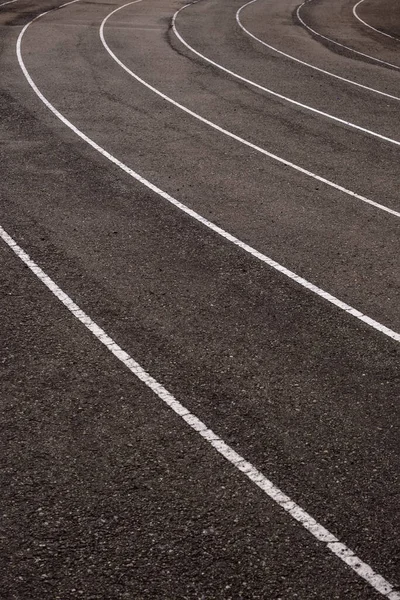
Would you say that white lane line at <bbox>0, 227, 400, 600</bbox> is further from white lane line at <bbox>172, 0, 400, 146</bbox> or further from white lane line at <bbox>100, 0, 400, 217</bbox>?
white lane line at <bbox>172, 0, 400, 146</bbox>

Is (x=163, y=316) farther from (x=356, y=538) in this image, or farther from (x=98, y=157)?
(x=98, y=157)

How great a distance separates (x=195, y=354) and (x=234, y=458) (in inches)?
60.7

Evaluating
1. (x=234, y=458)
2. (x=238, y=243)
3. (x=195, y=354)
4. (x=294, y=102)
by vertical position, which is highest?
(x=234, y=458)

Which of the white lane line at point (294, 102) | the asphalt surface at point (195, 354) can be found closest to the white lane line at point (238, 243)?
the asphalt surface at point (195, 354)

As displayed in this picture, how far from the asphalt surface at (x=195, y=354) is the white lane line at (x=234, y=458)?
6cm

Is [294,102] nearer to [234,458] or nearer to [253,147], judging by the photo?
[253,147]

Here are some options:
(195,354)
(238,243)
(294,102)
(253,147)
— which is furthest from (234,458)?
(294,102)

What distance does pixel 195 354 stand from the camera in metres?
7.62

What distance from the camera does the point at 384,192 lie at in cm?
1209

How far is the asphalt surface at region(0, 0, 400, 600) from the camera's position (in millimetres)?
5359

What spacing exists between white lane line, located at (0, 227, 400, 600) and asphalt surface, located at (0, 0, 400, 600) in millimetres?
61

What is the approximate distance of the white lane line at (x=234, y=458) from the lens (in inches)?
206

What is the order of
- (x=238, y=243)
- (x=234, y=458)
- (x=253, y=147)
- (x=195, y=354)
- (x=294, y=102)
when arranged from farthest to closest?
1. (x=294, y=102)
2. (x=253, y=147)
3. (x=238, y=243)
4. (x=195, y=354)
5. (x=234, y=458)

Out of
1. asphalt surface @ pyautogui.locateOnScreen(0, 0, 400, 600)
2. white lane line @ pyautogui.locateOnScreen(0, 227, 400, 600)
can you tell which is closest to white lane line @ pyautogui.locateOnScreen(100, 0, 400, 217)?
asphalt surface @ pyautogui.locateOnScreen(0, 0, 400, 600)
